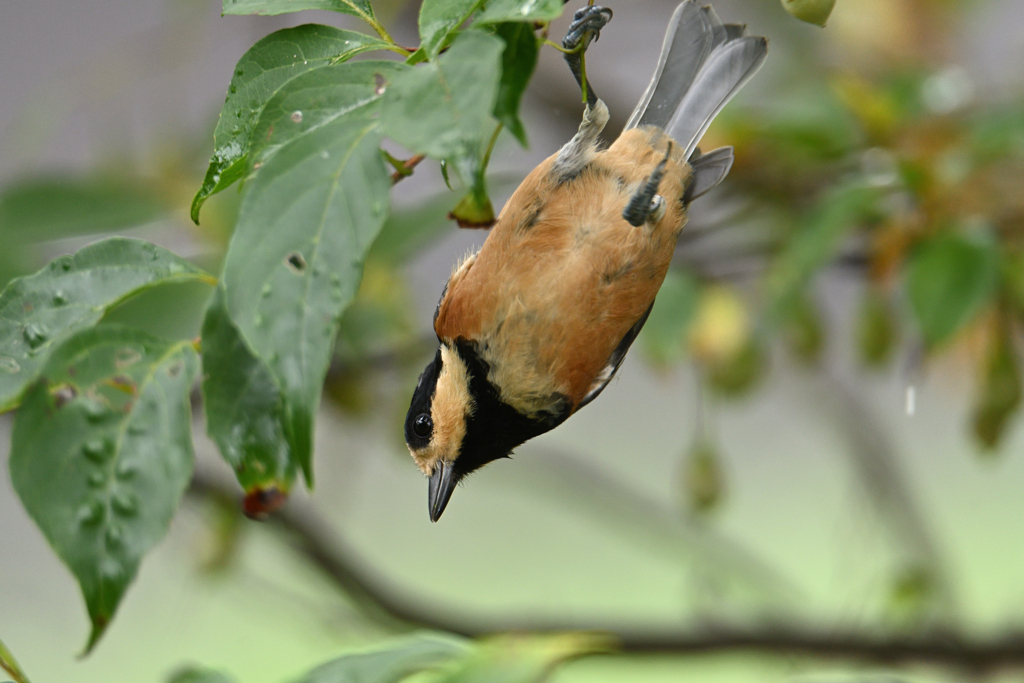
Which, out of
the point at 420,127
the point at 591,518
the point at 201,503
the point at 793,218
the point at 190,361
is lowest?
the point at 591,518

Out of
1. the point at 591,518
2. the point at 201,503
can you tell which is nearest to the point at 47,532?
the point at 201,503

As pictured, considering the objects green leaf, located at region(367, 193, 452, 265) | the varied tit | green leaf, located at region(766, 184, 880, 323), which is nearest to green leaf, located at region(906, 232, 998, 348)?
green leaf, located at region(766, 184, 880, 323)

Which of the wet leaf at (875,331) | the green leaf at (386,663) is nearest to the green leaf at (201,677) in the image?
the green leaf at (386,663)

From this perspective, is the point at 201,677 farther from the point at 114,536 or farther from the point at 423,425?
the point at 423,425

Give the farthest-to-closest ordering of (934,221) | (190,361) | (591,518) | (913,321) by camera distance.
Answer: (591,518) < (934,221) < (913,321) < (190,361)

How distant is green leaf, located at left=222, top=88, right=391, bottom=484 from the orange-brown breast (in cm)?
34

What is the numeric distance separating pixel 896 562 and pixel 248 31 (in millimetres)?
1553

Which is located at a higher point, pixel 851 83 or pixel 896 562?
pixel 851 83

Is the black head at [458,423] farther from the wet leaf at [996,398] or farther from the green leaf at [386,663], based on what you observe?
the wet leaf at [996,398]

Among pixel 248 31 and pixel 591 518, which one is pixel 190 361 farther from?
pixel 591 518

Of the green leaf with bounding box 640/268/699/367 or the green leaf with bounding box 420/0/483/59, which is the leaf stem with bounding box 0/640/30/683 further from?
the green leaf with bounding box 640/268/699/367

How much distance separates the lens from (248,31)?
1.40 metres

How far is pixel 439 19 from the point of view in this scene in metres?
0.42

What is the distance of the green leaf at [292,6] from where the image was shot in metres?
0.45
